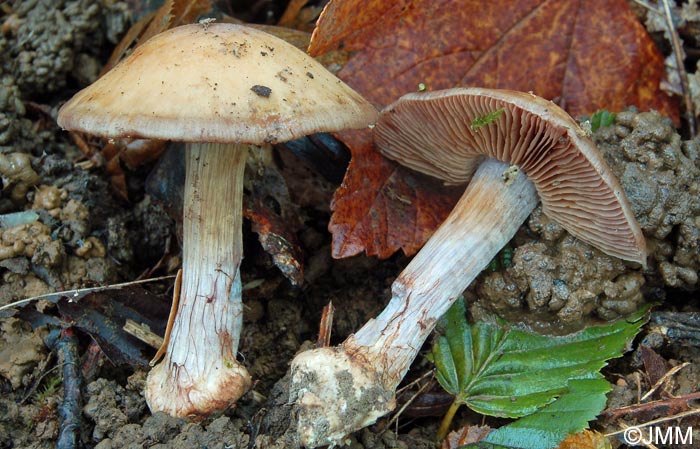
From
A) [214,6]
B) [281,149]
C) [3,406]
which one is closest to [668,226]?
[281,149]

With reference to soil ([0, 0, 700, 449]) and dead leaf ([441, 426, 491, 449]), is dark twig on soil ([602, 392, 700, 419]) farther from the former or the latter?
dead leaf ([441, 426, 491, 449])

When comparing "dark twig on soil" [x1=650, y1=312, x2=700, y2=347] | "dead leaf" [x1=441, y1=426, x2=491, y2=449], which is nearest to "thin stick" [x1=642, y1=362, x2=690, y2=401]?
"dark twig on soil" [x1=650, y1=312, x2=700, y2=347]

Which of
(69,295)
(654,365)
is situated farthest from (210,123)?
(654,365)

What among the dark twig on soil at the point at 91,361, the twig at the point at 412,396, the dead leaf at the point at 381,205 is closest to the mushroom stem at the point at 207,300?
the dark twig on soil at the point at 91,361

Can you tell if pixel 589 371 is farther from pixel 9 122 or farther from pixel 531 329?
pixel 9 122

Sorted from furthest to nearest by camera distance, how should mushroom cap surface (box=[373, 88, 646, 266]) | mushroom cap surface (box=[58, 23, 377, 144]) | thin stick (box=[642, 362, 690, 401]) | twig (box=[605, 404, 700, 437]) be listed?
thin stick (box=[642, 362, 690, 401]) < twig (box=[605, 404, 700, 437]) < mushroom cap surface (box=[373, 88, 646, 266]) < mushroom cap surface (box=[58, 23, 377, 144])

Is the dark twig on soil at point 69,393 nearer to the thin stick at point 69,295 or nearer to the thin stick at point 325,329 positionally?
the thin stick at point 69,295
